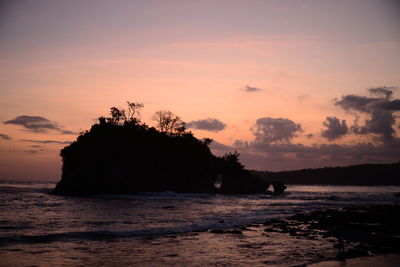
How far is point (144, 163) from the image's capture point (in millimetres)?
85250

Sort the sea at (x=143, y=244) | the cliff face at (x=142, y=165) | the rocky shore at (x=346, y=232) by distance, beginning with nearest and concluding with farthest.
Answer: the sea at (x=143, y=244) → the rocky shore at (x=346, y=232) → the cliff face at (x=142, y=165)

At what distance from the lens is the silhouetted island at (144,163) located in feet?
237

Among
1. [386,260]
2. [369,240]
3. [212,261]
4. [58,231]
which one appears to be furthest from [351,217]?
[58,231]

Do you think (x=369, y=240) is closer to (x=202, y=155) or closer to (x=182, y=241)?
(x=182, y=241)

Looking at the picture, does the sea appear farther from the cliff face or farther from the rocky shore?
the cliff face

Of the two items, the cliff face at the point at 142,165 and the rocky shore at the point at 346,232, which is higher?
the cliff face at the point at 142,165

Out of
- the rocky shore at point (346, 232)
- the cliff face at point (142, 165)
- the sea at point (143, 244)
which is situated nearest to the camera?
the sea at point (143, 244)

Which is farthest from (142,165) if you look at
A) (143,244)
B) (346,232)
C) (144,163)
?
(143,244)

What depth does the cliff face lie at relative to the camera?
72.0 m

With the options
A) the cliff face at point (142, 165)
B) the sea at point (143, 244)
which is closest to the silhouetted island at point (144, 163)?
the cliff face at point (142, 165)

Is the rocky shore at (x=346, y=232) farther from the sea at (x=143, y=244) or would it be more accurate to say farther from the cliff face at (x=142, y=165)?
the cliff face at (x=142, y=165)

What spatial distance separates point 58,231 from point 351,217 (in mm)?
25012

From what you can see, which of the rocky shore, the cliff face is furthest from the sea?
the cliff face

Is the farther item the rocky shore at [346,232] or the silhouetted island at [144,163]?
the silhouetted island at [144,163]
